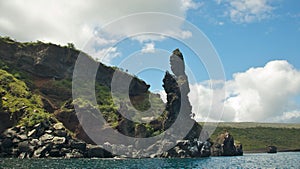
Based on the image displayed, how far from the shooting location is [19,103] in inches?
5536

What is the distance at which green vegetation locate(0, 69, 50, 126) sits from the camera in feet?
426

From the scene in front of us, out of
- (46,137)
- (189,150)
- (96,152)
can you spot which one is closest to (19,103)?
(46,137)

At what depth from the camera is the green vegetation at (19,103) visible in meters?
130

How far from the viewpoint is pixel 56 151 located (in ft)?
381

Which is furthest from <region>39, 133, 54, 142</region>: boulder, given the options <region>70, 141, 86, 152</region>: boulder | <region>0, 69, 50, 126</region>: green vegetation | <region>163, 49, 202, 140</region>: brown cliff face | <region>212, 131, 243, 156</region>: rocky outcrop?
<region>212, 131, 243, 156</region>: rocky outcrop

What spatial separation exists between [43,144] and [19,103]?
32.3 meters

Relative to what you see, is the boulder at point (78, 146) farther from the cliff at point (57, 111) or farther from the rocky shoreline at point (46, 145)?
the cliff at point (57, 111)

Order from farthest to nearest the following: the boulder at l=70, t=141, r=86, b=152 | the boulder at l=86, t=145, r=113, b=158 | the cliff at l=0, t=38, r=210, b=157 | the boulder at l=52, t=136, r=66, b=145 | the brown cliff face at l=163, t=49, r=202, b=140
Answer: the brown cliff face at l=163, t=49, r=202, b=140 < the cliff at l=0, t=38, r=210, b=157 < the boulder at l=86, t=145, r=113, b=158 < the boulder at l=70, t=141, r=86, b=152 < the boulder at l=52, t=136, r=66, b=145

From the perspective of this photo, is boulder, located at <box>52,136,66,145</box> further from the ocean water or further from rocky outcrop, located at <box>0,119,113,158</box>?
the ocean water

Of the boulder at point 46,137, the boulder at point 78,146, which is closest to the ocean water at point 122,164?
the boulder at point 78,146

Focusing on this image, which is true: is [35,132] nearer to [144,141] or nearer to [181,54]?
[144,141]

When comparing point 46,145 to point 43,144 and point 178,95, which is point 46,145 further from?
point 178,95

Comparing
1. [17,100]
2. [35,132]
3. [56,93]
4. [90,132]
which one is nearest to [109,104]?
[56,93]

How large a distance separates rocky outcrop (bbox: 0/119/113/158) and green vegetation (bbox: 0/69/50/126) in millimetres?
5053
